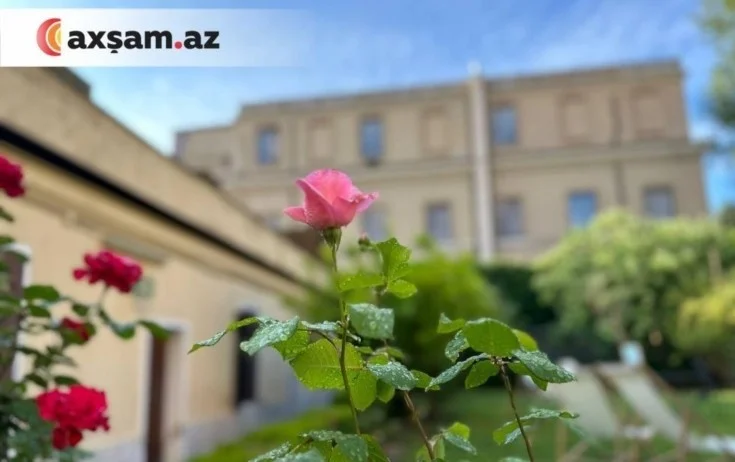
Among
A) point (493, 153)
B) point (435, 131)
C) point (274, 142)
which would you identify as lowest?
point (493, 153)

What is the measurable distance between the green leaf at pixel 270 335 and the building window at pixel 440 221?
2577cm

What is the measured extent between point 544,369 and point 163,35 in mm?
2805

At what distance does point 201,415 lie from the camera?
26.3 ft

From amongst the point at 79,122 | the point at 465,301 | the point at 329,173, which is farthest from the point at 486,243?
the point at 329,173

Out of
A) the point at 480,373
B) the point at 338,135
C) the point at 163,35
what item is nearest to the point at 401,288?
the point at 480,373

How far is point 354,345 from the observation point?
106 cm

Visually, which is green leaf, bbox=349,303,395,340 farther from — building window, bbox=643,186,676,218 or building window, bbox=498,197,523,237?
building window, bbox=643,186,676,218

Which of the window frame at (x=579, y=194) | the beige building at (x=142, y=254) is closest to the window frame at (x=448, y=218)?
the window frame at (x=579, y=194)

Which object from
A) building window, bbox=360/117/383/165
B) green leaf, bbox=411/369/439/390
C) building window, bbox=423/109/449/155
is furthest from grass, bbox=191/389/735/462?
building window, bbox=360/117/383/165

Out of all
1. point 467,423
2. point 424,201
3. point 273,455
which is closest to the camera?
point 273,455

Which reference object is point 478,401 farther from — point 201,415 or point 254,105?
point 254,105

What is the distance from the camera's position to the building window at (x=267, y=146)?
2817cm

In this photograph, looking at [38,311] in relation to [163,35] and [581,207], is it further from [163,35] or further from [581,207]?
[581,207]

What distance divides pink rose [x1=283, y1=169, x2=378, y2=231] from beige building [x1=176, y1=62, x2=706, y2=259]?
2415 cm
